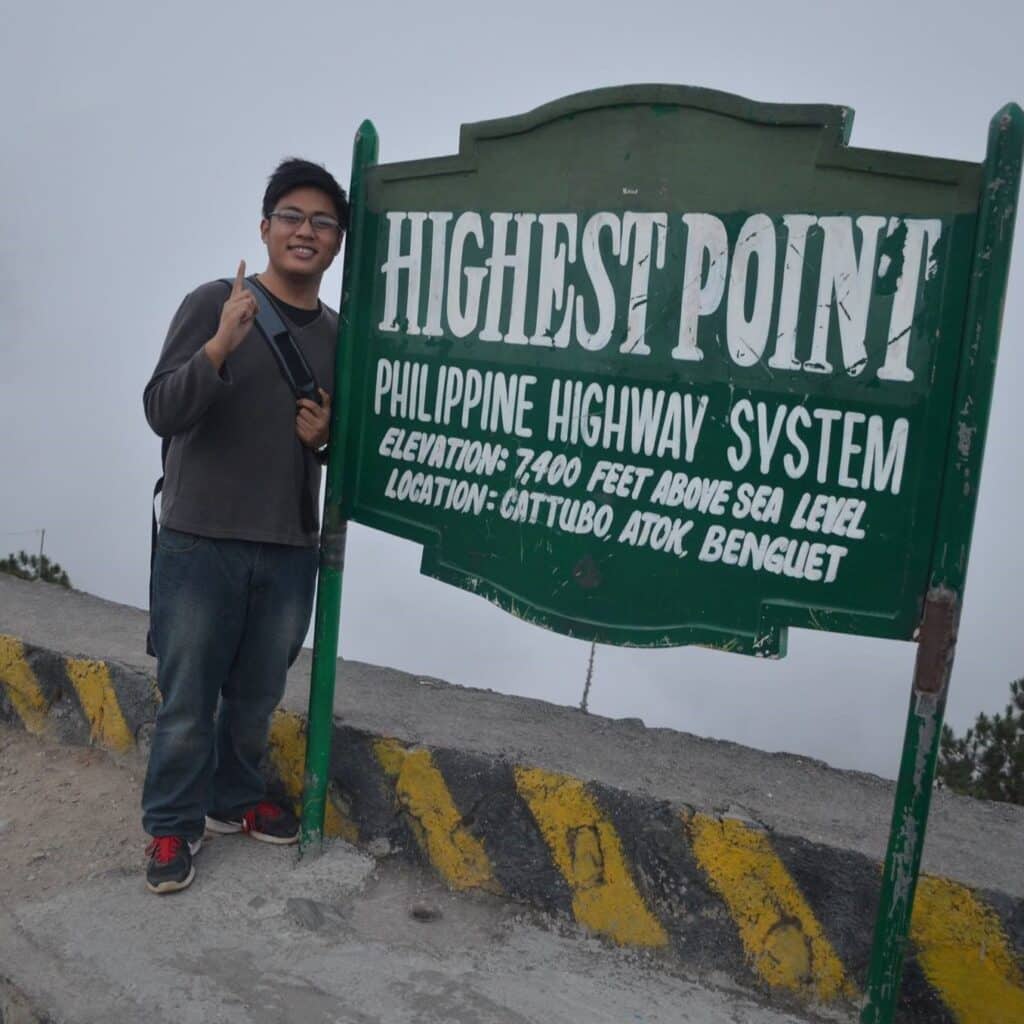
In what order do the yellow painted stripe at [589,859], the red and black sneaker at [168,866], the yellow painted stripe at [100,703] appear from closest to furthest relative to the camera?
the yellow painted stripe at [589,859] → the red and black sneaker at [168,866] → the yellow painted stripe at [100,703]

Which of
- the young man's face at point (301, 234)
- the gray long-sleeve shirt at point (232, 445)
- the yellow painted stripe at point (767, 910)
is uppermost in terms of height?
the young man's face at point (301, 234)

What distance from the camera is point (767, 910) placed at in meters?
2.68

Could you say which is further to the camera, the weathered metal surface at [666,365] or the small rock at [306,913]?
the small rock at [306,913]

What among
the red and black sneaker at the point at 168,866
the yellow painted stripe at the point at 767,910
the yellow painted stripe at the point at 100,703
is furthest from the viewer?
the yellow painted stripe at the point at 100,703

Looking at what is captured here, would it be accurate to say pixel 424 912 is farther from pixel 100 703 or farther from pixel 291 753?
pixel 100 703

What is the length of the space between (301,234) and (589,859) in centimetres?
171

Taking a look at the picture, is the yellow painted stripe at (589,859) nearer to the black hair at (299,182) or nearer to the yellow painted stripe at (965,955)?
the yellow painted stripe at (965,955)

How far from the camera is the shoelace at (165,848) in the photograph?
2.96m

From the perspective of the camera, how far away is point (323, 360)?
3.06m

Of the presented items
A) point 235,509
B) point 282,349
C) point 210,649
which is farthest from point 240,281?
point 210,649

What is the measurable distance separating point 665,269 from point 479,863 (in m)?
1.58

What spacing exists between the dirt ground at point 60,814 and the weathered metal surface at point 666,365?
1207mm

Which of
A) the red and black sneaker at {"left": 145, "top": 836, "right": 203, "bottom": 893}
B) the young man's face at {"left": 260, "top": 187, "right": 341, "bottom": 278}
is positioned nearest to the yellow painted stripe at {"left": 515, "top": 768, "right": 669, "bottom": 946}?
the red and black sneaker at {"left": 145, "top": 836, "right": 203, "bottom": 893}

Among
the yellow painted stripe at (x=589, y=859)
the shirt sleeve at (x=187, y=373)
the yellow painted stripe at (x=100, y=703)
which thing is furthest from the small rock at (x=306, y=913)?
the shirt sleeve at (x=187, y=373)
